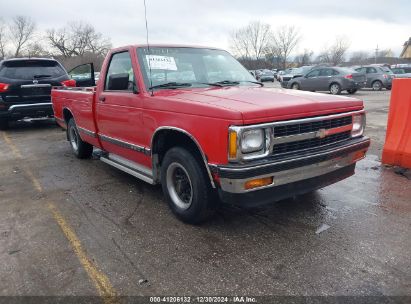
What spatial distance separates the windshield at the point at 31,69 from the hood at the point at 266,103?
23.1 feet

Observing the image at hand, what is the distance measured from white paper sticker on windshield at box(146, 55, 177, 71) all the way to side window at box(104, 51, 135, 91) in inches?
11.6

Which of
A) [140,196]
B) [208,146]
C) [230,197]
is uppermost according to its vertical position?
[208,146]

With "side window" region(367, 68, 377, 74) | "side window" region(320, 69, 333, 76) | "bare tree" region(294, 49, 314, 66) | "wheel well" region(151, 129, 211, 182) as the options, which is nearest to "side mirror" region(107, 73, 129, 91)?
"wheel well" region(151, 129, 211, 182)

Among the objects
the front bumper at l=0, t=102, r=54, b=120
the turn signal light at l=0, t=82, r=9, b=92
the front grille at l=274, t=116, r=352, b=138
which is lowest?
the front bumper at l=0, t=102, r=54, b=120

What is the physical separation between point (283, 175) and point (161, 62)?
207 centimetres

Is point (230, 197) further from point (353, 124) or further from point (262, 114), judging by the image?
point (353, 124)

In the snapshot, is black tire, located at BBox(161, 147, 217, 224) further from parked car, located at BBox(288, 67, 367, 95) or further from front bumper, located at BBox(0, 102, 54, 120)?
parked car, located at BBox(288, 67, 367, 95)

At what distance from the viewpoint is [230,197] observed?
10.5 feet

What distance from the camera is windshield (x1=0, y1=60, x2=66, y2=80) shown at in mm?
9219

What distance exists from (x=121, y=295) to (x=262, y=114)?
5.95 feet

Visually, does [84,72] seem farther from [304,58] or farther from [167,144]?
[304,58]

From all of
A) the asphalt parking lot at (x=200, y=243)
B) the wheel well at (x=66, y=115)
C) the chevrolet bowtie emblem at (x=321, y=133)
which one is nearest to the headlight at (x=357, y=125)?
the chevrolet bowtie emblem at (x=321, y=133)

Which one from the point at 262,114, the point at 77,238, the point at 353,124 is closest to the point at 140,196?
the point at 77,238

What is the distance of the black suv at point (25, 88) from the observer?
29.7ft
